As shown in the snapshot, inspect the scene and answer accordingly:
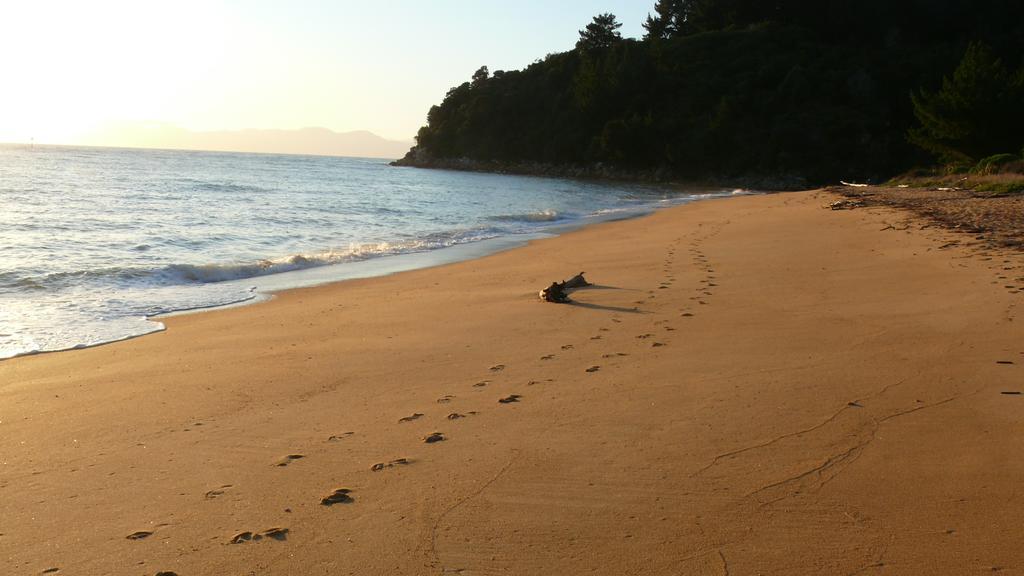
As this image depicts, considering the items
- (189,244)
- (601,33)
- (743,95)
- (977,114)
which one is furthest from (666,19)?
(189,244)

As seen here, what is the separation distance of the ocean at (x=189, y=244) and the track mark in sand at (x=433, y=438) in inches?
188

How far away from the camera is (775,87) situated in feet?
223

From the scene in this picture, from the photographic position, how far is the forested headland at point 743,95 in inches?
2330

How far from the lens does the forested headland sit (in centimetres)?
5919

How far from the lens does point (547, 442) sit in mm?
4238

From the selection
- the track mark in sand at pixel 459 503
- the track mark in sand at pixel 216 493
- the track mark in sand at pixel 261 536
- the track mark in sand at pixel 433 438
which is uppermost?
the track mark in sand at pixel 459 503

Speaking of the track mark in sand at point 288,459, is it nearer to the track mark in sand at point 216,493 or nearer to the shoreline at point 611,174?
the track mark in sand at point 216,493

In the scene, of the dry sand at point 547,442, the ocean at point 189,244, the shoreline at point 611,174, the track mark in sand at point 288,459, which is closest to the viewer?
the dry sand at point 547,442

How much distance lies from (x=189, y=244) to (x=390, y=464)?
1421 cm

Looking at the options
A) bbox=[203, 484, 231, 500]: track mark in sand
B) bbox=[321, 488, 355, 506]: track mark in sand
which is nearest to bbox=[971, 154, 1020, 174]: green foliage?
bbox=[321, 488, 355, 506]: track mark in sand

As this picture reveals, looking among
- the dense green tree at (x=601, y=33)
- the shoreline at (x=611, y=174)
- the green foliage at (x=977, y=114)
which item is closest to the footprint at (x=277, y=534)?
the green foliage at (x=977, y=114)

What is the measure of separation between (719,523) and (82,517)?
2762mm

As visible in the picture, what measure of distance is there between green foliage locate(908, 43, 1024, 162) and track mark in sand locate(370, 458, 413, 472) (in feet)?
125

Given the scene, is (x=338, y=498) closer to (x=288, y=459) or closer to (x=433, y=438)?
(x=288, y=459)
